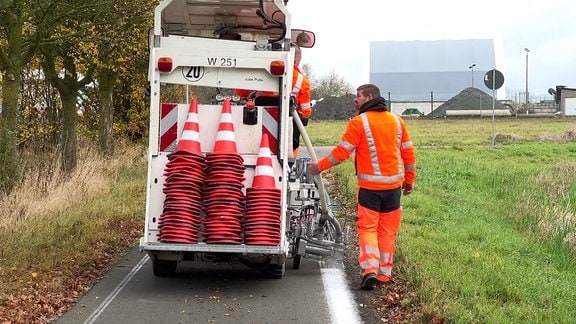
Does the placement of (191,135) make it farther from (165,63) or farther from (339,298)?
(339,298)

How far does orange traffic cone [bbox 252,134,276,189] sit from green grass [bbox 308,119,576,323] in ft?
5.51

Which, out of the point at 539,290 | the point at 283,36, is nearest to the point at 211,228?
the point at 283,36

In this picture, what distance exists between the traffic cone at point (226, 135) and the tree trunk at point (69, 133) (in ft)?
34.5

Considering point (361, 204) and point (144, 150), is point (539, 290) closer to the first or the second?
point (361, 204)

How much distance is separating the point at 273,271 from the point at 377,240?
44.9 inches

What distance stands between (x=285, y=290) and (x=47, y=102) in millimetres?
14365

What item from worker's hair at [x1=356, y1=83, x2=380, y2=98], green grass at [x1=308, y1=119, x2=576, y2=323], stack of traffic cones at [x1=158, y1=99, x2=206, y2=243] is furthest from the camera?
worker's hair at [x1=356, y1=83, x2=380, y2=98]

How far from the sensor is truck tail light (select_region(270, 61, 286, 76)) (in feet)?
24.7

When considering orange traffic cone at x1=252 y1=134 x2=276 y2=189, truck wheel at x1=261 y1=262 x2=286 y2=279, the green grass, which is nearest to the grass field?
the green grass

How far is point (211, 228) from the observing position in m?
7.25

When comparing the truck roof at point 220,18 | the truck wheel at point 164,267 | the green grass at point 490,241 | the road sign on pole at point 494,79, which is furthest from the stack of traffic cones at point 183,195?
the road sign on pole at point 494,79

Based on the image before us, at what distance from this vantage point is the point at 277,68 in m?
7.54

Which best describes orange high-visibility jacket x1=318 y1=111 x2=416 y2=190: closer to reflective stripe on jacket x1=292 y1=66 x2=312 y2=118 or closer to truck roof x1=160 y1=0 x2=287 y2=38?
reflective stripe on jacket x1=292 y1=66 x2=312 y2=118

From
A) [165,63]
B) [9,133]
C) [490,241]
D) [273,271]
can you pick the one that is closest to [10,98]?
[9,133]
